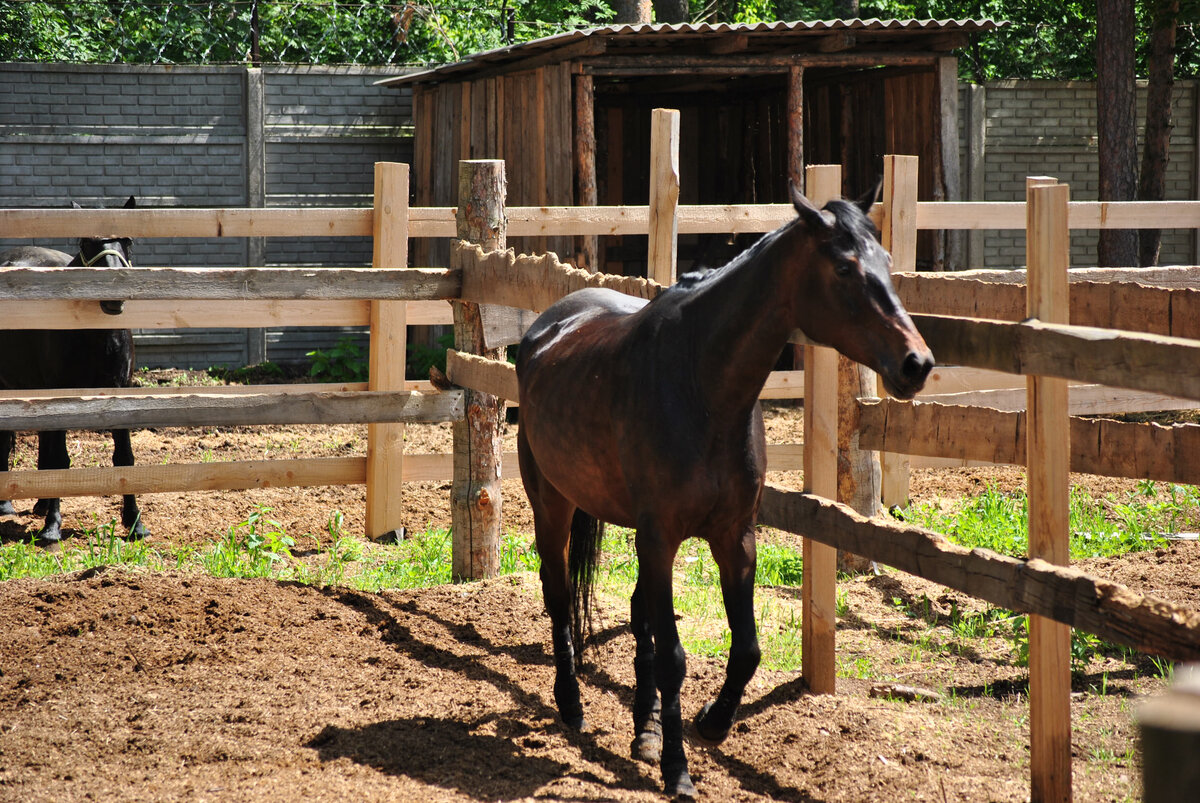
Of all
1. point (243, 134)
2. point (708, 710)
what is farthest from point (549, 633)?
point (243, 134)

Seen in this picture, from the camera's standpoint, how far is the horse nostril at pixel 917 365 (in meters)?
2.64

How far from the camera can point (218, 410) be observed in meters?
5.17

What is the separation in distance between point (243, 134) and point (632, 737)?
32.6 feet

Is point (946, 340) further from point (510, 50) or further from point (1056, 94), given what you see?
point (1056, 94)

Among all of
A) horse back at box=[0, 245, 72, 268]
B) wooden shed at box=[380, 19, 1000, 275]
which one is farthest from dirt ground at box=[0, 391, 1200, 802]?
wooden shed at box=[380, 19, 1000, 275]

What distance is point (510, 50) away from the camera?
988cm

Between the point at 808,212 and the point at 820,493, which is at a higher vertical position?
the point at 808,212

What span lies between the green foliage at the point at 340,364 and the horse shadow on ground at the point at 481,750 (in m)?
7.66

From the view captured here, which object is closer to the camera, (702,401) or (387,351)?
(702,401)

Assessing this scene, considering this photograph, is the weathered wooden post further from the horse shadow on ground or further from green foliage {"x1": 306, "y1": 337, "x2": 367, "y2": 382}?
green foliage {"x1": 306, "y1": 337, "x2": 367, "y2": 382}

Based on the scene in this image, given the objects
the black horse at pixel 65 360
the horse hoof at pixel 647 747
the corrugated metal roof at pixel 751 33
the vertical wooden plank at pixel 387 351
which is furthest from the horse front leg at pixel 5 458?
the horse hoof at pixel 647 747

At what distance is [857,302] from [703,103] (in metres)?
12.1

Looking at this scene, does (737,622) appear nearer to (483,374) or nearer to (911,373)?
(911,373)

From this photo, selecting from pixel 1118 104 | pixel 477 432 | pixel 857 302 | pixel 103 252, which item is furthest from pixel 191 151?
pixel 857 302
